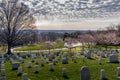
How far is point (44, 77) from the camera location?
710 inches

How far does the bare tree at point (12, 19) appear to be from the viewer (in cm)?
4628

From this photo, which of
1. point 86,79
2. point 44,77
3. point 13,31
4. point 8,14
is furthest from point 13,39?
point 86,79

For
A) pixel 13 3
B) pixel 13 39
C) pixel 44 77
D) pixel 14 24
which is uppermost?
pixel 13 3

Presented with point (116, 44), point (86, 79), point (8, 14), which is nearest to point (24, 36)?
point (8, 14)

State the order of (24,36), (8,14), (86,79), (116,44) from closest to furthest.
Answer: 1. (86,79)
2. (8,14)
3. (24,36)
4. (116,44)

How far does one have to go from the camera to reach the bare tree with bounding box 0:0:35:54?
1822 inches

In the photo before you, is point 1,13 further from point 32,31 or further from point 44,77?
point 44,77

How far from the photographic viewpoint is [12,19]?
153 feet

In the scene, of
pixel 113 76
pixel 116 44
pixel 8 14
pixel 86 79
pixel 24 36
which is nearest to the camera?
pixel 86 79

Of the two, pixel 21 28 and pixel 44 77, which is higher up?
pixel 21 28

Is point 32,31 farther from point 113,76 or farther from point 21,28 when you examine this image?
point 113,76

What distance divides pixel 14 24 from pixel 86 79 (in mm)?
35198

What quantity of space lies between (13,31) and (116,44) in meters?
34.5

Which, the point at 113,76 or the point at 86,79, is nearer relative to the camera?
the point at 86,79
